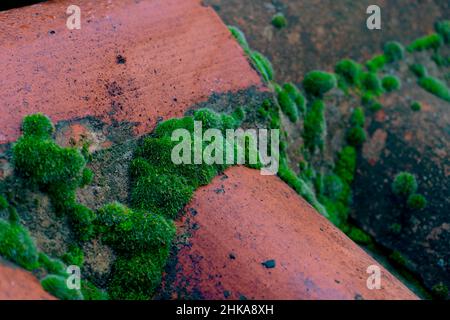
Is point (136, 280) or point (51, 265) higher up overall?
point (51, 265)

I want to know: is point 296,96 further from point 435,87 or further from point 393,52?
point 435,87

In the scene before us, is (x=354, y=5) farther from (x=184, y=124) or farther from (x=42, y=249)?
(x=42, y=249)

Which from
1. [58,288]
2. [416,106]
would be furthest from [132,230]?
[416,106]

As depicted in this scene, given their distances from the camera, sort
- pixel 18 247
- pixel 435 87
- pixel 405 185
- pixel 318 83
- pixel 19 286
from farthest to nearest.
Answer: pixel 435 87 → pixel 318 83 → pixel 405 185 → pixel 18 247 → pixel 19 286

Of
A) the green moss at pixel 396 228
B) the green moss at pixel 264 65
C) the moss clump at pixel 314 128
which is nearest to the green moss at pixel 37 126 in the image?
the green moss at pixel 264 65

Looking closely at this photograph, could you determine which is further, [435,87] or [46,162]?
[435,87]

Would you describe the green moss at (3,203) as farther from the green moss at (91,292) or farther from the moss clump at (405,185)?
the moss clump at (405,185)
